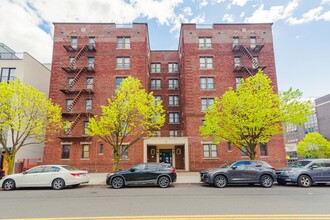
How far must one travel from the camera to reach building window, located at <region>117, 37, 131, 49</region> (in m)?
28.7

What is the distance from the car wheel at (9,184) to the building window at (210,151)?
18.9m

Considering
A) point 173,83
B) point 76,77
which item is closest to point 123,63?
point 76,77

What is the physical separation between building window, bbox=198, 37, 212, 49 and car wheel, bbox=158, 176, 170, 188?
68.0ft

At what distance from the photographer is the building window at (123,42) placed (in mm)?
28703

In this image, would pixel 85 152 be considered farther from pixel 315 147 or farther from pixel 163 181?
pixel 315 147

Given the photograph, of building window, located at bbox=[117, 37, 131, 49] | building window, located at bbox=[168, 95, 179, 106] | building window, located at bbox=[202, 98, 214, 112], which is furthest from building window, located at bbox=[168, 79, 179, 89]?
building window, located at bbox=[117, 37, 131, 49]

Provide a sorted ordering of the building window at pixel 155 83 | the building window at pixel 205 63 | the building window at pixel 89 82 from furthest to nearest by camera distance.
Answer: the building window at pixel 155 83 → the building window at pixel 205 63 → the building window at pixel 89 82

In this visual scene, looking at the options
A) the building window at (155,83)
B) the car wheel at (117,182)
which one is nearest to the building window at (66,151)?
the building window at (155,83)

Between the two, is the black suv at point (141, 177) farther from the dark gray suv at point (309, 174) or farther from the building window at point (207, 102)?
the building window at point (207, 102)

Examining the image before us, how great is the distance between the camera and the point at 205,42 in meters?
29.2

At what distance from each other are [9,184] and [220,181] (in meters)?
12.3

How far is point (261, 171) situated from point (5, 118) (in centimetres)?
1838

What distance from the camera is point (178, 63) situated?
112 feet

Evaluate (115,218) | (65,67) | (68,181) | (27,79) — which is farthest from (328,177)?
(27,79)
